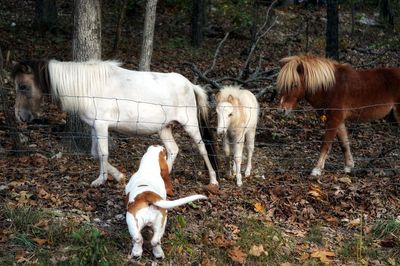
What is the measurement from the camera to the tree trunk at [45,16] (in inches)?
669

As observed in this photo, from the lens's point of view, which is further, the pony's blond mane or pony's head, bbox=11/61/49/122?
the pony's blond mane

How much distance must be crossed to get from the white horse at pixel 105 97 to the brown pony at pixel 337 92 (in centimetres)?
194

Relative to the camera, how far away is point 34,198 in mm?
6980

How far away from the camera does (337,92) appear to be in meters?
9.47

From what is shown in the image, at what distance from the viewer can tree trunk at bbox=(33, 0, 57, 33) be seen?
17.0m

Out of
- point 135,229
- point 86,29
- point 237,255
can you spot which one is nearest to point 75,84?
point 86,29

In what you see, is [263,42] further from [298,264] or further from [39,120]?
[298,264]

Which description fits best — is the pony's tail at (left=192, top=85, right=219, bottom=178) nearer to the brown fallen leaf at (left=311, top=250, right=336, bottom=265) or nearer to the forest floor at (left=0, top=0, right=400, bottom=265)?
the forest floor at (left=0, top=0, right=400, bottom=265)

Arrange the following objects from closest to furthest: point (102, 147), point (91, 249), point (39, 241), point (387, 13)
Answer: point (91, 249) < point (39, 241) < point (102, 147) < point (387, 13)

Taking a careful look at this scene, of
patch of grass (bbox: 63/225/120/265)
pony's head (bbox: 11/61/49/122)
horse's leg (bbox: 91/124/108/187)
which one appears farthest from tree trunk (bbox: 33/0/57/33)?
patch of grass (bbox: 63/225/120/265)

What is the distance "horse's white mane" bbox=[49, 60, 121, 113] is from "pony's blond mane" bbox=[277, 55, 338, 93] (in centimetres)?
313

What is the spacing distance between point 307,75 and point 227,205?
3043mm

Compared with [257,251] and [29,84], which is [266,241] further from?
[29,84]

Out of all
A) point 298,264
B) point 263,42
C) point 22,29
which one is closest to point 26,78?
point 298,264
